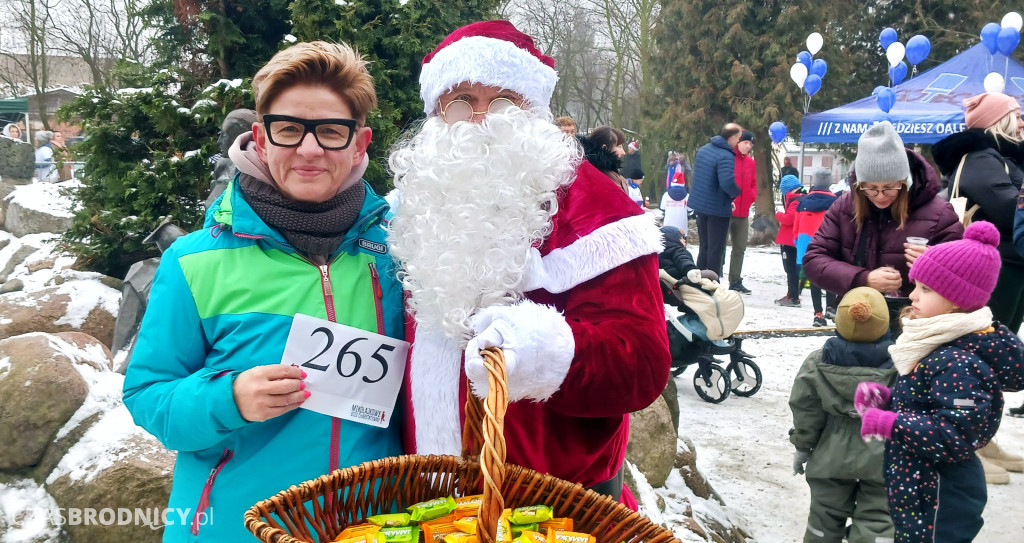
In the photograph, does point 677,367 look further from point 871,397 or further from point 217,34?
point 217,34

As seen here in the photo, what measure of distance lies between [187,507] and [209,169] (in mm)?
3883

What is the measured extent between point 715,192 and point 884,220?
202 inches

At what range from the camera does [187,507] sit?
158 cm

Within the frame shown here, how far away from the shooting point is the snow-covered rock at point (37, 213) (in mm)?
10102

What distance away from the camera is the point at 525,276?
160 cm

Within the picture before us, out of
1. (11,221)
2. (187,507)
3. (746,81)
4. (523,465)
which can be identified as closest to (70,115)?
(187,507)

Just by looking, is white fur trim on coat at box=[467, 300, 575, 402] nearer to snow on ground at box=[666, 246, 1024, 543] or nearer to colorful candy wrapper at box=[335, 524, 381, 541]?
colorful candy wrapper at box=[335, 524, 381, 541]

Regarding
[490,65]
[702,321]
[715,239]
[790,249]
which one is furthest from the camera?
[790,249]

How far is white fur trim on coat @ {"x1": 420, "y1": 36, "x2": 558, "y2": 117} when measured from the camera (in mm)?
1716

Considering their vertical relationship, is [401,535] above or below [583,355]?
below

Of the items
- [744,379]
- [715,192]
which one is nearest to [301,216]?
→ [744,379]

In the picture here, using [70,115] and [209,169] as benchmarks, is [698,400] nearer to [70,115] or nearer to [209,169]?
[209,169]

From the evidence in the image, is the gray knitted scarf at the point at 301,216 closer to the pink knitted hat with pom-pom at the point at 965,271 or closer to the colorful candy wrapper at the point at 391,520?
the colorful candy wrapper at the point at 391,520

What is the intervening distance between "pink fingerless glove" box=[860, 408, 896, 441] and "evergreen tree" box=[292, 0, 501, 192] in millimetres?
3346
